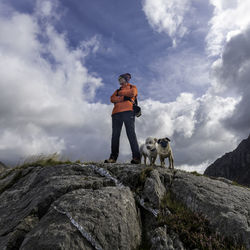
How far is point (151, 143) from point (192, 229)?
444cm

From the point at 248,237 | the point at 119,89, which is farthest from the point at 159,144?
the point at 248,237

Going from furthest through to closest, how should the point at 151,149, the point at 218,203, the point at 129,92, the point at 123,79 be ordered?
the point at 123,79
the point at 129,92
the point at 151,149
the point at 218,203

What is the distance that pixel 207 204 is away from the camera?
625cm

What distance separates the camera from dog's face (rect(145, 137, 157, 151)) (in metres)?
9.31

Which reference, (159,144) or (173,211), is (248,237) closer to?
(173,211)

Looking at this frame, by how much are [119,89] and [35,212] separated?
22.8 ft

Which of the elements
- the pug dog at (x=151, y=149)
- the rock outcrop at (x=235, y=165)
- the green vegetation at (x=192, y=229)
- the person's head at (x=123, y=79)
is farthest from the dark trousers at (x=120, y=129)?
the rock outcrop at (x=235, y=165)

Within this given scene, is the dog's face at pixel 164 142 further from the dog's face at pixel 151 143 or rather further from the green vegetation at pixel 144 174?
the green vegetation at pixel 144 174

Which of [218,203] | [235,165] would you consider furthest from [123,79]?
[235,165]

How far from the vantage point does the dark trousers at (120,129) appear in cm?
992

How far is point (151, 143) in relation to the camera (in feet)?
30.9

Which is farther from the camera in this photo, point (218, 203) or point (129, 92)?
point (129, 92)

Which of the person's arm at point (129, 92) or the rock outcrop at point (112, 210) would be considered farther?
the person's arm at point (129, 92)

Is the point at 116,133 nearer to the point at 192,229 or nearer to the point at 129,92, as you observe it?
the point at 129,92
